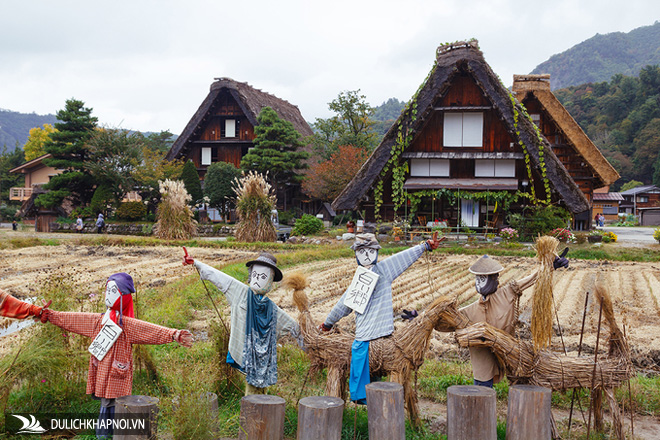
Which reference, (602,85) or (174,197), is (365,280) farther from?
(602,85)

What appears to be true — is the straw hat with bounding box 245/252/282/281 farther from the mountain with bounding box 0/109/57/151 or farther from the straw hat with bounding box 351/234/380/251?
the mountain with bounding box 0/109/57/151

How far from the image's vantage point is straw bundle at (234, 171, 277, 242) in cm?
1822

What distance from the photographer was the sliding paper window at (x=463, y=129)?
19047 millimetres

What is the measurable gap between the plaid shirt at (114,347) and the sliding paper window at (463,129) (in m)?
16.8

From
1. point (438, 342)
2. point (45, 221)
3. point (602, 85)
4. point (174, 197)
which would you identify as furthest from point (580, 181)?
point (602, 85)

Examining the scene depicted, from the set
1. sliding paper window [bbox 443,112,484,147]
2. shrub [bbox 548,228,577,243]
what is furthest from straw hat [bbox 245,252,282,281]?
sliding paper window [bbox 443,112,484,147]

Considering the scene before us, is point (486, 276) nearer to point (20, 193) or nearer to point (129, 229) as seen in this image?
point (129, 229)

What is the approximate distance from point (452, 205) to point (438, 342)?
530 inches

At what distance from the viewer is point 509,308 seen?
3955 millimetres

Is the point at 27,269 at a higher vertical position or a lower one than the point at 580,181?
lower

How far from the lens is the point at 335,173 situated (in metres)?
25.7

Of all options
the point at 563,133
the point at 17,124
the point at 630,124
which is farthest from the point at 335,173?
the point at 17,124

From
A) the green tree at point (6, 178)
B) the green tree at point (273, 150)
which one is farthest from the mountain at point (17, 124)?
the green tree at point (273, 150)

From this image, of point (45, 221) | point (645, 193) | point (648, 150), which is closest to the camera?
point (45, 221)
